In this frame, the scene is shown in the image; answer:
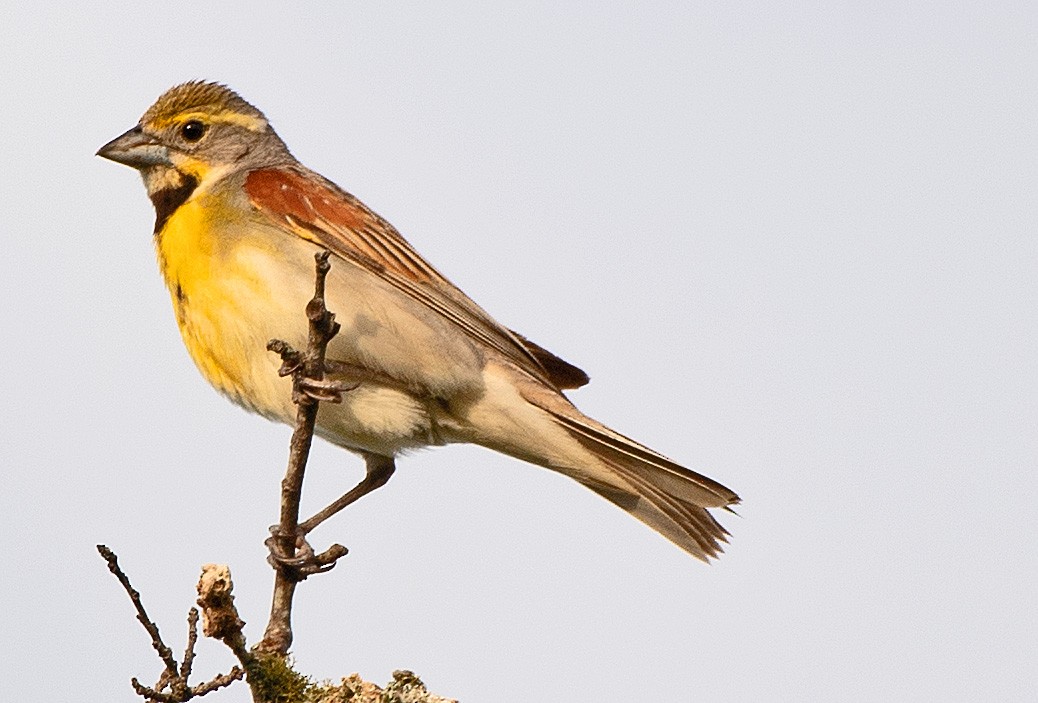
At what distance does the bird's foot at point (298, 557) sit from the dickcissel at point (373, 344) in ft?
4.09

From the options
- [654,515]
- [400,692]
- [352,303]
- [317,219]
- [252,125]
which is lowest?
[400,692]

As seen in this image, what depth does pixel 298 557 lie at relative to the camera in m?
6.37

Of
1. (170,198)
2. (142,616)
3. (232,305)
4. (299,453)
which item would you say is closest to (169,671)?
(142,616)

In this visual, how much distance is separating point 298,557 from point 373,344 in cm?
169

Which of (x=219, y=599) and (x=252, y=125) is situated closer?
(x=219, y=599)

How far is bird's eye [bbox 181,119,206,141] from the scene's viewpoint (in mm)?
8914

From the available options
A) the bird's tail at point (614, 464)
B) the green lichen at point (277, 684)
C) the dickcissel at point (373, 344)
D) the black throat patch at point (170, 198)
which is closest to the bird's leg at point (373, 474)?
the dickcissel at point (373, 344)

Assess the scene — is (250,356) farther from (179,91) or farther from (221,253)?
(179,91)

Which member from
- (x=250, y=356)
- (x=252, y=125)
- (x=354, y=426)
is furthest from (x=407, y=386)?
(x=252, y=125)

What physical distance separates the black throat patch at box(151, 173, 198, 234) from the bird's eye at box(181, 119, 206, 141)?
0.35 meters

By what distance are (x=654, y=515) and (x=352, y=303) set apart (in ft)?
6.78

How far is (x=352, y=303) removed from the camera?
7.82m

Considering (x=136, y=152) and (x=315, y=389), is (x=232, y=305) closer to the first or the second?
(x=315, y=389)

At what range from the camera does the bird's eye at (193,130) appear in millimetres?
8914
